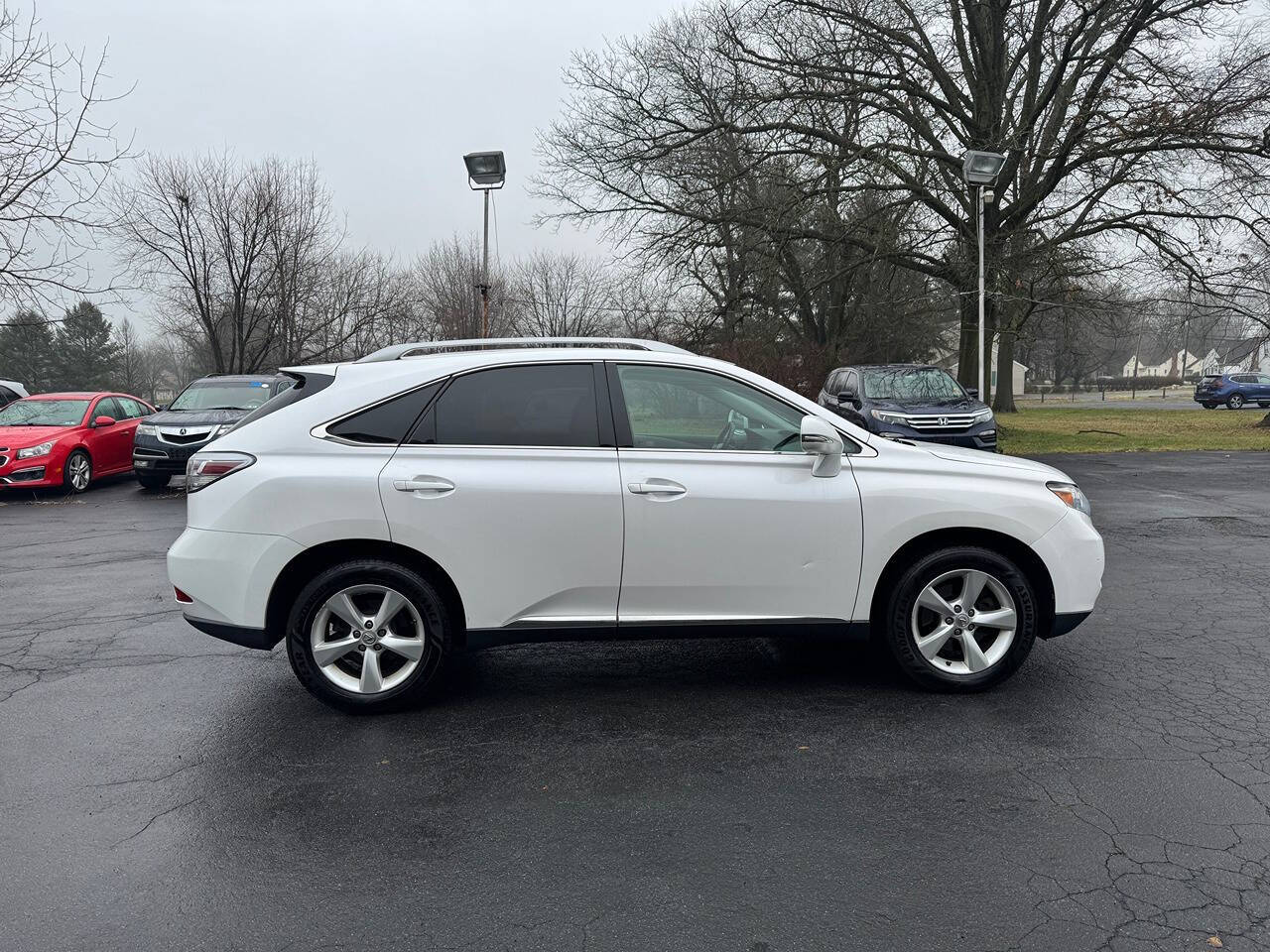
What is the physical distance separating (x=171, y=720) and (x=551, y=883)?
2.42 m

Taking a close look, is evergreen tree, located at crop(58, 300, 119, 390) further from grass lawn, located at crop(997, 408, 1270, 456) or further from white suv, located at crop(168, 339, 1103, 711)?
white suv, located at crop(168, 339, 1103, 711)

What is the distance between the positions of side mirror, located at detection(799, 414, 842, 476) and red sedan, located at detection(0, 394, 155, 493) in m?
12.8

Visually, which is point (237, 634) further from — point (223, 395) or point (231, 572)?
point (223, 395)

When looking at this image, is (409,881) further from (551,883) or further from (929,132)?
(929,132)

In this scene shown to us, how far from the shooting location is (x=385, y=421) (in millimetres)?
4352

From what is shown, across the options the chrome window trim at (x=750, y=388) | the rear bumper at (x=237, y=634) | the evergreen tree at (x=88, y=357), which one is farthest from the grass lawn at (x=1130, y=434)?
the evergreen tree at (x=88, y=357)

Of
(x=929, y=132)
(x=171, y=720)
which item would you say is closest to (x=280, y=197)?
(x=929, y=132)

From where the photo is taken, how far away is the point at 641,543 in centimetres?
424

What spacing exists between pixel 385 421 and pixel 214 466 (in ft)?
2.70

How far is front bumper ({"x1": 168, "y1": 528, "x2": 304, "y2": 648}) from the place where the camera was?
13.7 ft

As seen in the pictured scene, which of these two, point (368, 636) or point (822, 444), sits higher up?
point (822, 444)

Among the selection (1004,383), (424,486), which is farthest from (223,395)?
(1004,383)

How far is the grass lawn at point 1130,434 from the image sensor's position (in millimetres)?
20016

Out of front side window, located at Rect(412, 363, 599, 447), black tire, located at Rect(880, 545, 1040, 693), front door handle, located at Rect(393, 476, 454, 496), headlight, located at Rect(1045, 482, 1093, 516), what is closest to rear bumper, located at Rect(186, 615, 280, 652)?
front door handle, located at Rect(393, 476, 454, 496)
